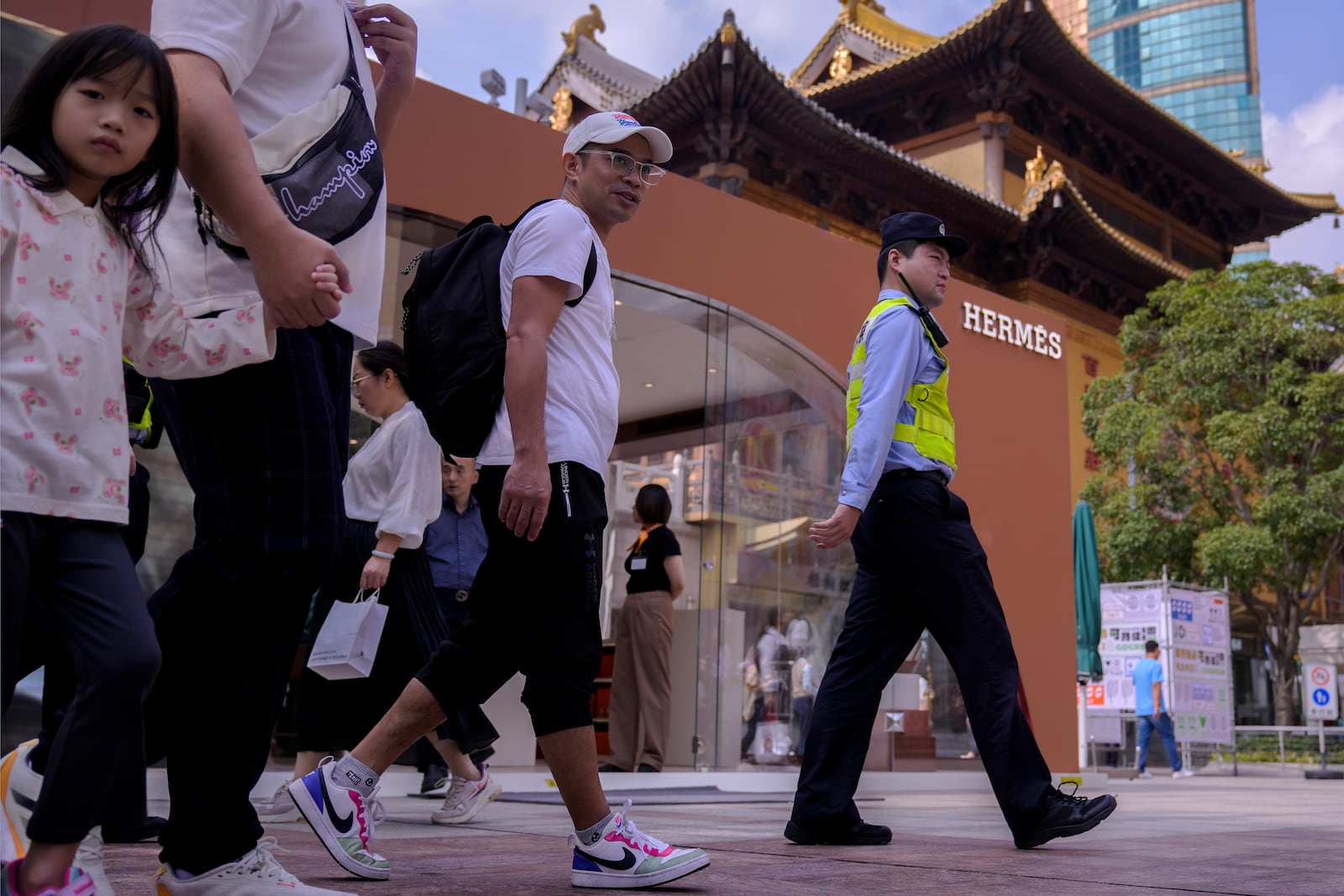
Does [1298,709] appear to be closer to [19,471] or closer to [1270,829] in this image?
[1270,829]

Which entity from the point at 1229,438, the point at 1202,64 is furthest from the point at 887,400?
the point at 1202,64

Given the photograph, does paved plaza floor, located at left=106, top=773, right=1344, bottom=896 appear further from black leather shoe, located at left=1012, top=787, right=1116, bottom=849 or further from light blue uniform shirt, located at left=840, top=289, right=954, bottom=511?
light blue uniform shirt, located at left=840, top=289, right=954, bottom=511

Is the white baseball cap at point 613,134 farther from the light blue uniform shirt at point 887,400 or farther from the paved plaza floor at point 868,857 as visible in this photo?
the paved plaza floor at point 868,857

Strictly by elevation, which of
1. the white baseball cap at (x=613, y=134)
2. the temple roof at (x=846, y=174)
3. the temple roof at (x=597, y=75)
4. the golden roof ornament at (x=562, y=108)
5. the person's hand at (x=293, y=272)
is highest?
the temple roof at (x=597, y=75)

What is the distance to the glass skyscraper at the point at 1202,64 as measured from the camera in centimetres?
11056

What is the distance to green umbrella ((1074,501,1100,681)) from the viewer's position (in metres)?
13.8

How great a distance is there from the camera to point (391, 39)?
2203 mm

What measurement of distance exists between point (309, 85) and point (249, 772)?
1.06m

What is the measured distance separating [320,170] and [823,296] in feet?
22.1

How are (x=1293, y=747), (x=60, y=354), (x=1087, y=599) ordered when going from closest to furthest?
(x=60, y=354) < (x=1087, y=599) < (x=1293, y=747)

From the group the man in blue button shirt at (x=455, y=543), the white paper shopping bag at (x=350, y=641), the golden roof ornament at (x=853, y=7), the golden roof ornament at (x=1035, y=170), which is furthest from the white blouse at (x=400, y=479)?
the golden roof ornament at (x=853, y=7)

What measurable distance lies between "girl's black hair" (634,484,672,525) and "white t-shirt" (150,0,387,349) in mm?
4600

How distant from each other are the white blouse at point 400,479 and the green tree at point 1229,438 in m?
21.4

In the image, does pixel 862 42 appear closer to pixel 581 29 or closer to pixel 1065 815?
pixel 581 29
